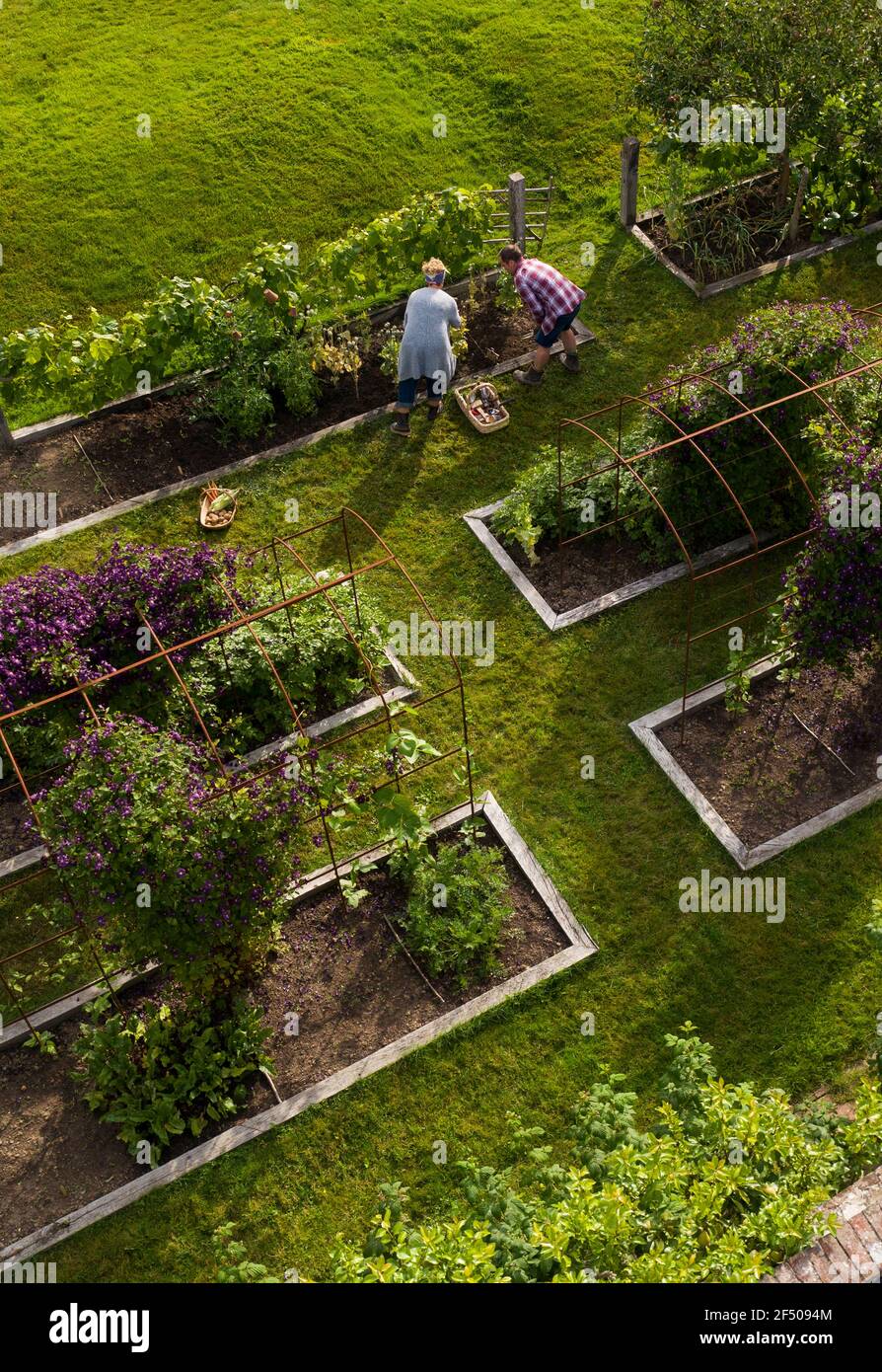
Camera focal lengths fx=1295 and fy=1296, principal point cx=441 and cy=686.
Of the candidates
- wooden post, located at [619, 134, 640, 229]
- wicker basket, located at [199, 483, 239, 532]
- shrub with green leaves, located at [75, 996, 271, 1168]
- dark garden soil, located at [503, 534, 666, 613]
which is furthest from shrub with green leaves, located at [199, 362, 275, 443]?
shrub with green leaves, located at [75, 996, 271, 1168]

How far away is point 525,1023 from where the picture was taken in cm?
859

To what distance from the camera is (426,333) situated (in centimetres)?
1161

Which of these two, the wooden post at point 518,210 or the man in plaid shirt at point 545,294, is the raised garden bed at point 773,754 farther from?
the wooden post at point 518,210

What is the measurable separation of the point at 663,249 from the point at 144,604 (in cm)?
746

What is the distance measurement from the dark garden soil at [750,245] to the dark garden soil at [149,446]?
230 cm

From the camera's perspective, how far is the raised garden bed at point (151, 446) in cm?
1185

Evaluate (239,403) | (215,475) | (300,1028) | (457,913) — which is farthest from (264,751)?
(239,403)

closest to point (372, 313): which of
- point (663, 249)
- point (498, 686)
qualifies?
point (663, 249)

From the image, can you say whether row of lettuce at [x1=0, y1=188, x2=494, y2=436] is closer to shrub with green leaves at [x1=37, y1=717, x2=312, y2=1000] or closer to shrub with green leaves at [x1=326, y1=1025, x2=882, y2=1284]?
shrub with green leaves at [x1=37, y1=717, x2=312, y2=1000]

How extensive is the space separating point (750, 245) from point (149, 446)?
21.4ft

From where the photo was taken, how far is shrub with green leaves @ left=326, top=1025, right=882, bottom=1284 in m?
6.13

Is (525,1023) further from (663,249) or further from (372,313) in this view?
(663,249)

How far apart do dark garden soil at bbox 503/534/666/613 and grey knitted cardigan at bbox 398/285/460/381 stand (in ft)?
6.40

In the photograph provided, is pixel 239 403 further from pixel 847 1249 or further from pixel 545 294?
pixel 847 1249
